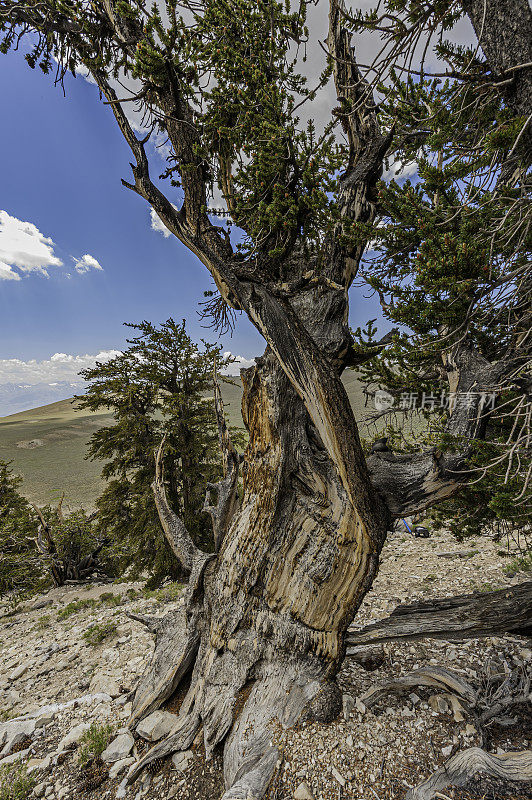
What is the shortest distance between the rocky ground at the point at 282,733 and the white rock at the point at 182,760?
0.03ft

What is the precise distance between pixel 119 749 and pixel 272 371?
14.6 ft

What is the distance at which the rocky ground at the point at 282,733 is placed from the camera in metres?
2.76

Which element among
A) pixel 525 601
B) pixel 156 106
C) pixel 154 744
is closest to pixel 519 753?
pixel 525 601

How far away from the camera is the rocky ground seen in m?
2.76

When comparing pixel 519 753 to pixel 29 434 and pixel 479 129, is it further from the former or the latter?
pixel 29 434

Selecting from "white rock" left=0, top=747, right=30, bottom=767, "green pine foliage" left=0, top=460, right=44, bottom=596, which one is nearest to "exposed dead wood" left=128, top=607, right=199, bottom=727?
"white rock" left=0, top=747, right=30, bottom=767

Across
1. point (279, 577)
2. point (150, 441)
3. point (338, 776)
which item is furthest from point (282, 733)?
point (150, 441)

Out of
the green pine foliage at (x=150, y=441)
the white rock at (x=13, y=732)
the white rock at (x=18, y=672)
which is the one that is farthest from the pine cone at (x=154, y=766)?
the green pine foliage at (x=150, y=441)

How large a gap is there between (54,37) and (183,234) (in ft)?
9.17

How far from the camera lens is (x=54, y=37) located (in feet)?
12.4

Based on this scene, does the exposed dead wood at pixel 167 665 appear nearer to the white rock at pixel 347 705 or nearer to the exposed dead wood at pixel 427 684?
the white rock at pixel 347 705

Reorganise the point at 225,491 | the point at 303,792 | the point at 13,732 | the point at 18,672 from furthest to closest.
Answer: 1. the point at 18,672
2. the point at 225,491
3. the point at 13,732
4. the point at 303,792

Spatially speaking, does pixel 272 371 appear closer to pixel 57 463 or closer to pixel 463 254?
pixel 463 254

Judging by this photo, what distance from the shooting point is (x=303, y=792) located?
265cm
